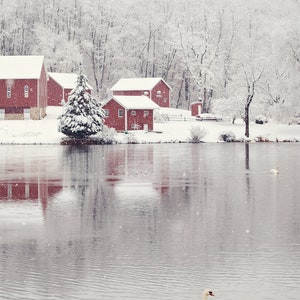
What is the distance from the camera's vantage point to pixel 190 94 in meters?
122

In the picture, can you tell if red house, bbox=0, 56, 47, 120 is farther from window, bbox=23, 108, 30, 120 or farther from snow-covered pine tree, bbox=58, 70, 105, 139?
snow-covered pine tree, bbox=58, 70, 105, 139

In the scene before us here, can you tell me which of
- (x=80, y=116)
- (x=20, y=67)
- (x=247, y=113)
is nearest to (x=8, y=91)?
(x=20, y=67)

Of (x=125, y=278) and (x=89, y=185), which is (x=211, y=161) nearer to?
(x=89, y=185)

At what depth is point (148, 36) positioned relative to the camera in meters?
Result: 116

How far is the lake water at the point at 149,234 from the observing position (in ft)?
58.4

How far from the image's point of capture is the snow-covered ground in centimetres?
8256

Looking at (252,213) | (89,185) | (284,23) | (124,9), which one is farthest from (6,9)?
(252,213)

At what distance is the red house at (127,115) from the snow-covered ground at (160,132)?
158 cm

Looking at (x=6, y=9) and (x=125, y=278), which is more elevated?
(x=6, y=9)

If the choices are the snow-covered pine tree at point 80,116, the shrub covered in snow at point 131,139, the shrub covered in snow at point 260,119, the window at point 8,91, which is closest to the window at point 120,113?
the shrub covered in snow at point 131,139

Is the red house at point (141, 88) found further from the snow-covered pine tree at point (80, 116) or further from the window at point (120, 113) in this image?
the snow-covered pine tree at point (80, 116)

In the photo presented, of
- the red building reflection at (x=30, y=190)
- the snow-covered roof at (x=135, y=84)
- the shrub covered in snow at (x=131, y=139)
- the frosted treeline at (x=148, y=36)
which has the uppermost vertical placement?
the frosted treeline at (x=148, y=36)

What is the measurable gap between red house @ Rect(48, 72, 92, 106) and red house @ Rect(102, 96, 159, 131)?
36.6 feet

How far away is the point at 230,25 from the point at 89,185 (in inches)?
2985
